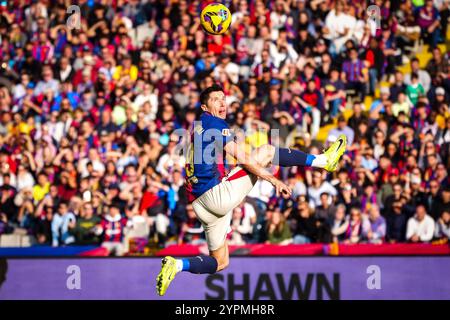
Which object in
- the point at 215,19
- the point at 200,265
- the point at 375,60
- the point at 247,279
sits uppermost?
the point at 215,19

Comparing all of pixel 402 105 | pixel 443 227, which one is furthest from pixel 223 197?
pixel 402 105

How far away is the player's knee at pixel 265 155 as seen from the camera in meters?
13.9

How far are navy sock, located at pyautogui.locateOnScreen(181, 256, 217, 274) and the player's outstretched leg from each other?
1.62 meters

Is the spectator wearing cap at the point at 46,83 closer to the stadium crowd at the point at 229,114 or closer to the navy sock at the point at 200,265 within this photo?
the stadium crowd at the point at 229,114

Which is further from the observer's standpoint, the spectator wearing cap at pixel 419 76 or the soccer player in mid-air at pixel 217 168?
the spectator wearing cap at pixel 419 76

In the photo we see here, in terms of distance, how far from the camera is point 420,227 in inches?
758

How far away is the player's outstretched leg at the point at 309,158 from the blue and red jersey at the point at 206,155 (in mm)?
720

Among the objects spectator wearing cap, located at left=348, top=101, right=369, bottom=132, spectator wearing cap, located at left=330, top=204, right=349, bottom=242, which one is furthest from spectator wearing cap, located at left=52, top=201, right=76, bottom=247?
spectator wearing cap, located at left=348, top=101, right=369, bottom=132

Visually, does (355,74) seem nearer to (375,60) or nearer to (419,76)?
(375,60)

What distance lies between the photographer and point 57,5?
25.5 m

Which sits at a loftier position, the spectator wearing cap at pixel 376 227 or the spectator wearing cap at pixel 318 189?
the spectator wearing cap at pixel 318 189

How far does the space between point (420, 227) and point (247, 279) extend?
3183 mm

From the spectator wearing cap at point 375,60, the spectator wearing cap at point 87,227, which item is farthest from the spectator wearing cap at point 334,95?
the spectator wearing cap at point 87,227

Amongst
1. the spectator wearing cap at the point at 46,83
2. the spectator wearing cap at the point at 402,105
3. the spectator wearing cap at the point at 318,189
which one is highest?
the spectator wearing cap at the point at 46,83
